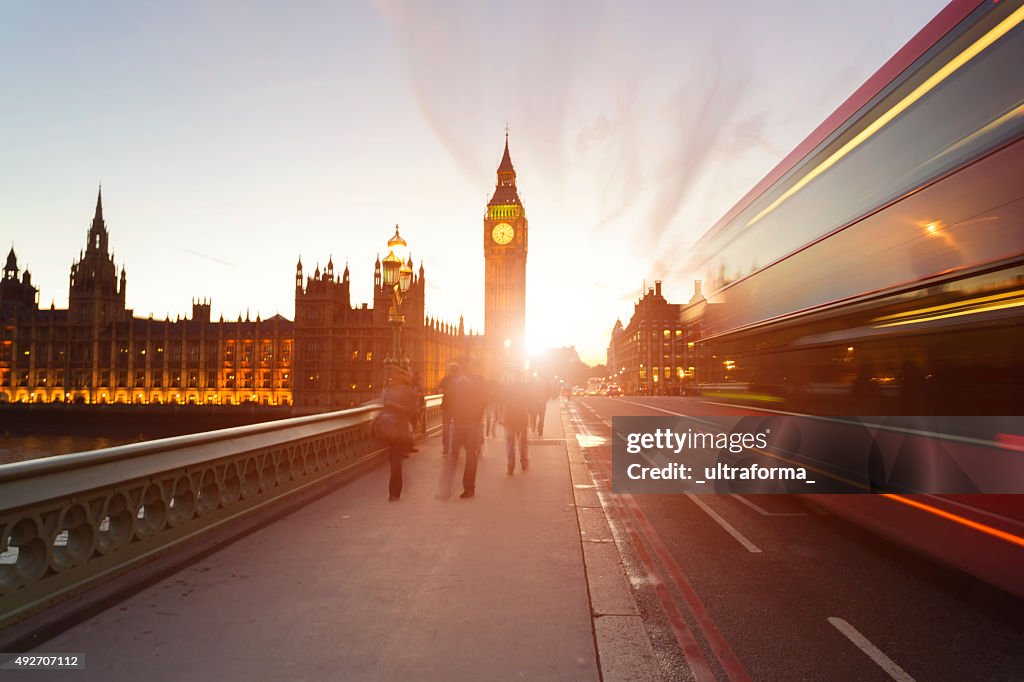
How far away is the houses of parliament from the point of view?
107 m

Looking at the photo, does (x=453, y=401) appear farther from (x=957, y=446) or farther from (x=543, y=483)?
(x=957, y=446)

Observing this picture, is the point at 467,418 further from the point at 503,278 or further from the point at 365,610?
the point at 503,278

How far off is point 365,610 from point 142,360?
13580 centimetres

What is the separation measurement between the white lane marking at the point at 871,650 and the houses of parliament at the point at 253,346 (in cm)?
10085

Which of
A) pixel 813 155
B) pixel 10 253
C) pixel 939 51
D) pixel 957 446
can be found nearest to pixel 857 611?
pixel 957 446

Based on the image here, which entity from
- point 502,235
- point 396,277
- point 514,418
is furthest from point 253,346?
point 514,418

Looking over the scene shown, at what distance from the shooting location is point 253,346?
116 meters

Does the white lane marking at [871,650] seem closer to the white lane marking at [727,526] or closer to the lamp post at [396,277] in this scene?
the white lane marking at [727,526]

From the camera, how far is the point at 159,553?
233 inches

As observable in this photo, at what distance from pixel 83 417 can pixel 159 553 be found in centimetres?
12757

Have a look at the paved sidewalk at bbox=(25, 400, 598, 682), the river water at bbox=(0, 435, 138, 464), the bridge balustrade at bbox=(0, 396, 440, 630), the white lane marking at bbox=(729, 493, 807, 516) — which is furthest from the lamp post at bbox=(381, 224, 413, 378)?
the river water at bbox=(0, 435, 138, 464)

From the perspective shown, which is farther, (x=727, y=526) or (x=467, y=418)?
(x=467, y=418)

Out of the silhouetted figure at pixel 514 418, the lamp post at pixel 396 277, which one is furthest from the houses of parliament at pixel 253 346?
the silhouetted figure at pixel 514 418

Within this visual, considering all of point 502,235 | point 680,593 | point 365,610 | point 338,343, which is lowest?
point 680,593
